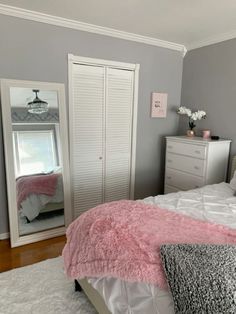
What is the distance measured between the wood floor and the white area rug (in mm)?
137

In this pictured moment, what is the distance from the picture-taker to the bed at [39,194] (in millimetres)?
2777

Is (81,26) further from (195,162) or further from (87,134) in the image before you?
(195,162)

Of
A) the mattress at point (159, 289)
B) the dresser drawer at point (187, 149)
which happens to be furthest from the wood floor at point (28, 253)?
the dresser drawer at point (187, 149)

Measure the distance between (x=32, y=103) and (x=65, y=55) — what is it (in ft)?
2.24

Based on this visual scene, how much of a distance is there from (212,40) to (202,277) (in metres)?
3.13

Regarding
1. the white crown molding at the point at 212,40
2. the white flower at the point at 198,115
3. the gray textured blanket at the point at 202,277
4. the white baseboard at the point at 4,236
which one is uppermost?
the white crown molding at the point at 212,40

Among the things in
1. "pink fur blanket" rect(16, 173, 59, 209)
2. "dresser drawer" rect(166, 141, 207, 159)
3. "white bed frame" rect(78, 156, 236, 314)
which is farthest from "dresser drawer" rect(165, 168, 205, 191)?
"white bed frame" rect(78, 156, 236, 314)

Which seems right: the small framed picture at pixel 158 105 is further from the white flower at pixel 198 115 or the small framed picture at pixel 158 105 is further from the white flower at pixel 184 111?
the white flower at pixel 198 115

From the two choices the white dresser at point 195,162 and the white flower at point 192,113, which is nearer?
the white dresser at point 195,162

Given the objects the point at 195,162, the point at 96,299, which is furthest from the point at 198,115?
the point at 96,299

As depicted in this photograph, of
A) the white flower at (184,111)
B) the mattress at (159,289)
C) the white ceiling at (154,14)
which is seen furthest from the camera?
the white flower at (184,111)

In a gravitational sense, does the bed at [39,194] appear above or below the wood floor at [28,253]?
above

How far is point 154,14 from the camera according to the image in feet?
8.34

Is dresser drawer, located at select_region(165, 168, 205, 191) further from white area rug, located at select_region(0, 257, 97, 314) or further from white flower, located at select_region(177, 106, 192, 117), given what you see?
white area rug, located at select_region(0, 257, 97, 314)
